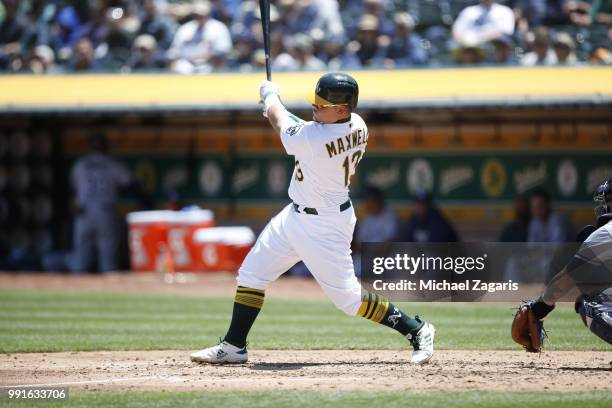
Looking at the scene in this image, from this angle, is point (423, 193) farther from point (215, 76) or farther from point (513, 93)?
point (215, 76)

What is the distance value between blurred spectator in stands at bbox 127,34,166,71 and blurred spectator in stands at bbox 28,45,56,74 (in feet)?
4.20

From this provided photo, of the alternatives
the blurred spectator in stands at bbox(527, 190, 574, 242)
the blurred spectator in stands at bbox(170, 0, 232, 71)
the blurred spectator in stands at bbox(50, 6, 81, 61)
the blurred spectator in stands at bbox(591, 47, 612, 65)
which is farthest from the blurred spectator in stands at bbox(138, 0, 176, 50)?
the blurred spectator in stands at bbox(591, 47, 612, 65)

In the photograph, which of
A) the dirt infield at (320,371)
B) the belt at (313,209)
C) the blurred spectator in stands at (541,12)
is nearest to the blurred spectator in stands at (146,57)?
the blurred spectator in stands at (541,12)

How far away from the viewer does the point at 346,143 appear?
6.45 m

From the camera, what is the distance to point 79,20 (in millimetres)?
17031

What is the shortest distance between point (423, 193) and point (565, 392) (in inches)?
331

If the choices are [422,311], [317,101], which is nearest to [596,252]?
[317,101]

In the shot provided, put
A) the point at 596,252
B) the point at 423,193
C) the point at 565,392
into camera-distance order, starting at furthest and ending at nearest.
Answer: the point at 423,193 < the point at 596,252 < the point at 565,392

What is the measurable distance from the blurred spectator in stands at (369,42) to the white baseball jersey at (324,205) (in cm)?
797

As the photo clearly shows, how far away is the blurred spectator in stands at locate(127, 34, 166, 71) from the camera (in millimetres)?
15383

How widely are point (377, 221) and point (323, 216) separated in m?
7.82

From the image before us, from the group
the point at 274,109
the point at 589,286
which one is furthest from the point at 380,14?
the point at 589,286

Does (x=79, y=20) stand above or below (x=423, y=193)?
above

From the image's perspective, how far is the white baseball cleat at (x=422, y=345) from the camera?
22.0 ft
